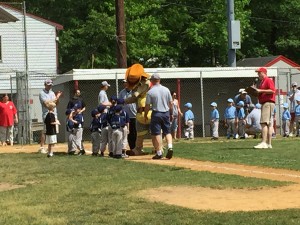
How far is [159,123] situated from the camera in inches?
569

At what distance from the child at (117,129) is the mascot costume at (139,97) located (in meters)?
0.50

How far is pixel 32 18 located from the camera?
3916cm

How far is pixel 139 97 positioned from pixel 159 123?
1.44 m

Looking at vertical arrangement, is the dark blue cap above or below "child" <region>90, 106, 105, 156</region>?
above

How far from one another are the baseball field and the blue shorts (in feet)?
2.00

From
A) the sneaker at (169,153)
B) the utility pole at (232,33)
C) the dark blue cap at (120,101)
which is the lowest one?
the sneaker at (169,153)

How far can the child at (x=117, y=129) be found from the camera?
49.8 ft

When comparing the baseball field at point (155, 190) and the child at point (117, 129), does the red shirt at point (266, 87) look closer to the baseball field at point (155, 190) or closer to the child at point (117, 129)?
the baseball field at point (155, 190)

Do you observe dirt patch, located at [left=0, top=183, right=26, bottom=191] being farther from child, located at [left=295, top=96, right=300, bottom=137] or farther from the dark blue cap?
child, located at [left=295, top=96, right=300, bottom=137]

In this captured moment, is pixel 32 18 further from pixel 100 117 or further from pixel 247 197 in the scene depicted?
pixel 247 197

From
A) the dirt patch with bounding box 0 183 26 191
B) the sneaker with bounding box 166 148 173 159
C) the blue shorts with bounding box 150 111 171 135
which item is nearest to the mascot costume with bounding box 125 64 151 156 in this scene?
the blue shorts with bounding box 150 111 171 135

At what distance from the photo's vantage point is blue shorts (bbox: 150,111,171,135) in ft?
47.2

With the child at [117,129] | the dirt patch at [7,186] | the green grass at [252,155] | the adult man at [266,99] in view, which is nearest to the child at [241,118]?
the green grass at [252,155]

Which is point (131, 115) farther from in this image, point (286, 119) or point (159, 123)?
point (286, 119)
